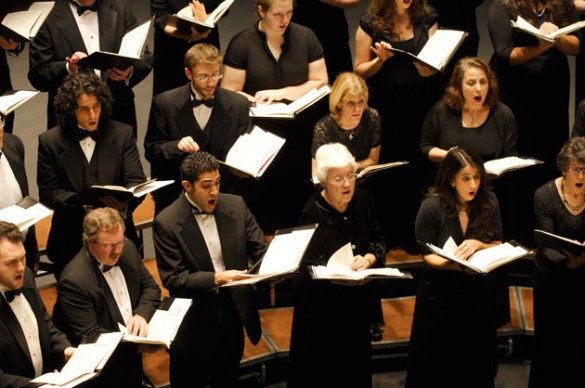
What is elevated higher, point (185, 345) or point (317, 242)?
point (317, 242)

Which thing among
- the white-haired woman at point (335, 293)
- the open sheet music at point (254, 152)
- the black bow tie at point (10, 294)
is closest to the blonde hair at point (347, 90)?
the open sheet music at point (254, 152)

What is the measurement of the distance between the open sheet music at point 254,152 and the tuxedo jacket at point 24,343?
52.5 inches

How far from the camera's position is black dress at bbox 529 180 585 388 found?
600 cm

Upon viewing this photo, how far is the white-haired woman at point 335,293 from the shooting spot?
18.6 ft

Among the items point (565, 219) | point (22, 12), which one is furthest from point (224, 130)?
point (565, 219)

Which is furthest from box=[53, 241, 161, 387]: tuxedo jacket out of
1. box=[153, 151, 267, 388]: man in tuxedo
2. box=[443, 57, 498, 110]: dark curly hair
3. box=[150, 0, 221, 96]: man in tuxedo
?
box=[443, 57, 498, 110]: dark curly hair

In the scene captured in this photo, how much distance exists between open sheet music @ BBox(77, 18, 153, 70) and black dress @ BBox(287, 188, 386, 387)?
1301mm

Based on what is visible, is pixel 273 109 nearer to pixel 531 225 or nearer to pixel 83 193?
pixel 83 193

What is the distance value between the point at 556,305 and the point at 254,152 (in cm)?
185

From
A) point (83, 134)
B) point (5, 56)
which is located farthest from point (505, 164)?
point (5, 56)

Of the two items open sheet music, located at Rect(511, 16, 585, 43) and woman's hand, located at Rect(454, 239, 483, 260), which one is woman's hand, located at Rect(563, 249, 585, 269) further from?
open sheet music, located at Rect(511, 16, 585, 43)

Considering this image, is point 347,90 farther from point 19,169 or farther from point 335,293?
point 19,169

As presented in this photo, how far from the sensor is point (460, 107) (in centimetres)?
656

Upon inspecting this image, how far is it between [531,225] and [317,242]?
2.12 m
